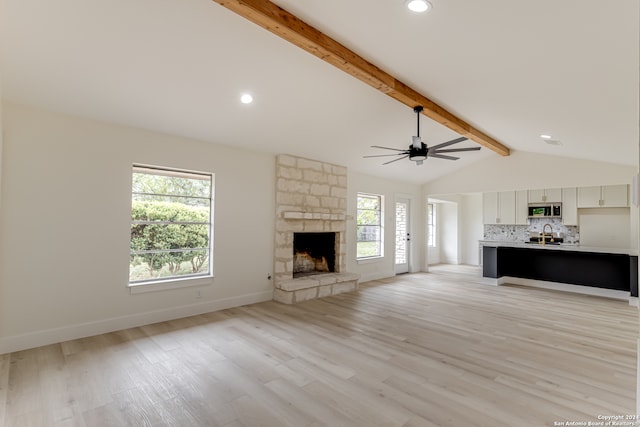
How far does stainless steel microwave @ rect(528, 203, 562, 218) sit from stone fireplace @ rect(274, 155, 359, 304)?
→ 16.4 ft

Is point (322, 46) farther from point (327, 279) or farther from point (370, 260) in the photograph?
point (370, 260)

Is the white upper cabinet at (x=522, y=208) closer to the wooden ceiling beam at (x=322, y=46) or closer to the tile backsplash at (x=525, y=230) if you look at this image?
the tile backsplash at (x=525, y=230)

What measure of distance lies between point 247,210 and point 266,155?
3.28ft

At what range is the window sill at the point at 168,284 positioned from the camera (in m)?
4.03

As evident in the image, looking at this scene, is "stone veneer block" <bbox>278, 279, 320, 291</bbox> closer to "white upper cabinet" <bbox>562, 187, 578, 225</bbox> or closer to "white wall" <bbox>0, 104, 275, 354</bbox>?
"white wall" <bbox>0, 104, 275, 354</bbox>

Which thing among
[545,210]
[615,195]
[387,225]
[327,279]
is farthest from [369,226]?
[615,195]

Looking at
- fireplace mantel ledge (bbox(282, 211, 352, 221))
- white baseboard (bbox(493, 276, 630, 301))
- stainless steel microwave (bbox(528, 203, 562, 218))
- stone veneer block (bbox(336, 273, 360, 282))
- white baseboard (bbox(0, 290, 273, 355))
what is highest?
stainless steel microwave (bbox(528, 203, 562, 218))

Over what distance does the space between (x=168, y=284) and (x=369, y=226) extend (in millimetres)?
4577

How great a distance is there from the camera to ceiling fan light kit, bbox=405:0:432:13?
2178 mm

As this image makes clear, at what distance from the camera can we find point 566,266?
650cm

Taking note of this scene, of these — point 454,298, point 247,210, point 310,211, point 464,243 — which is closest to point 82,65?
point 247,210

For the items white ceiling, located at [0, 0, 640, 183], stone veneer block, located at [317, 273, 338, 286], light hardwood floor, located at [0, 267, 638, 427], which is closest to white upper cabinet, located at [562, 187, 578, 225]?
white ceiling, located at [0, 0, 640, 183]

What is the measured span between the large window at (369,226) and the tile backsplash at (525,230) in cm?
374

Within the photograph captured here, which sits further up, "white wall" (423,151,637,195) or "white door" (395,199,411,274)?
"white wall" (423,151,637,195)
